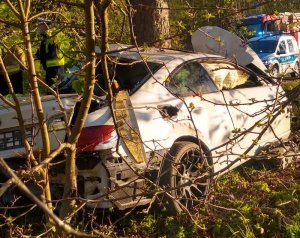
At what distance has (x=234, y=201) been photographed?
5.18 m

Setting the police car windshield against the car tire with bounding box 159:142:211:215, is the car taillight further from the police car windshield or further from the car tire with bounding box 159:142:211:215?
the police car windshield

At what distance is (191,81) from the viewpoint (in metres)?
5.83

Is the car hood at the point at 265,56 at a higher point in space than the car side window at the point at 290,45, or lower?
lower

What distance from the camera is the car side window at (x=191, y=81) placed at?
559cm

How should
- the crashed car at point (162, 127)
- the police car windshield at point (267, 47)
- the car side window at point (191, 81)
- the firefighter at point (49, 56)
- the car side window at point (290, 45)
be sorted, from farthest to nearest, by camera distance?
the car side window at point (290, 45)
the police car windshield at point (267, 47)
the car side window at point (191, 81)
the crashed car at point (162, 127)
the firefighter at point (49, 56)

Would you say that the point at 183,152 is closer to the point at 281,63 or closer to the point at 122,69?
the point at 122,69

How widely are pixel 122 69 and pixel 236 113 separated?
132cm

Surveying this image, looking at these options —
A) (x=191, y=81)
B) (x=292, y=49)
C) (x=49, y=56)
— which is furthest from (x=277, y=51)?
(x=191, y=81)

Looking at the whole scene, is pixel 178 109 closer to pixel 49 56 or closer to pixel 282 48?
pixel 49 56

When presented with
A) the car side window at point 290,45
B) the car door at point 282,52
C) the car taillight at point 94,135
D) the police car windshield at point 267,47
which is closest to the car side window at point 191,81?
the car taillight at point 94,135

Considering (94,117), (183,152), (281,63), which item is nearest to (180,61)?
(183,152)

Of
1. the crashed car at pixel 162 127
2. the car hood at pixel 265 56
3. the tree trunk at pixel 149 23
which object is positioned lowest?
the car hood at pixel 265 56

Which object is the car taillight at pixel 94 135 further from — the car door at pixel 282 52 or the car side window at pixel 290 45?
the car side window at pixel 290 45

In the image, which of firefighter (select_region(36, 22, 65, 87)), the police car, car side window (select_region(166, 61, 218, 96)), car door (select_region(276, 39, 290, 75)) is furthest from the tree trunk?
car door (select_region(276, 39, 290, 75))
